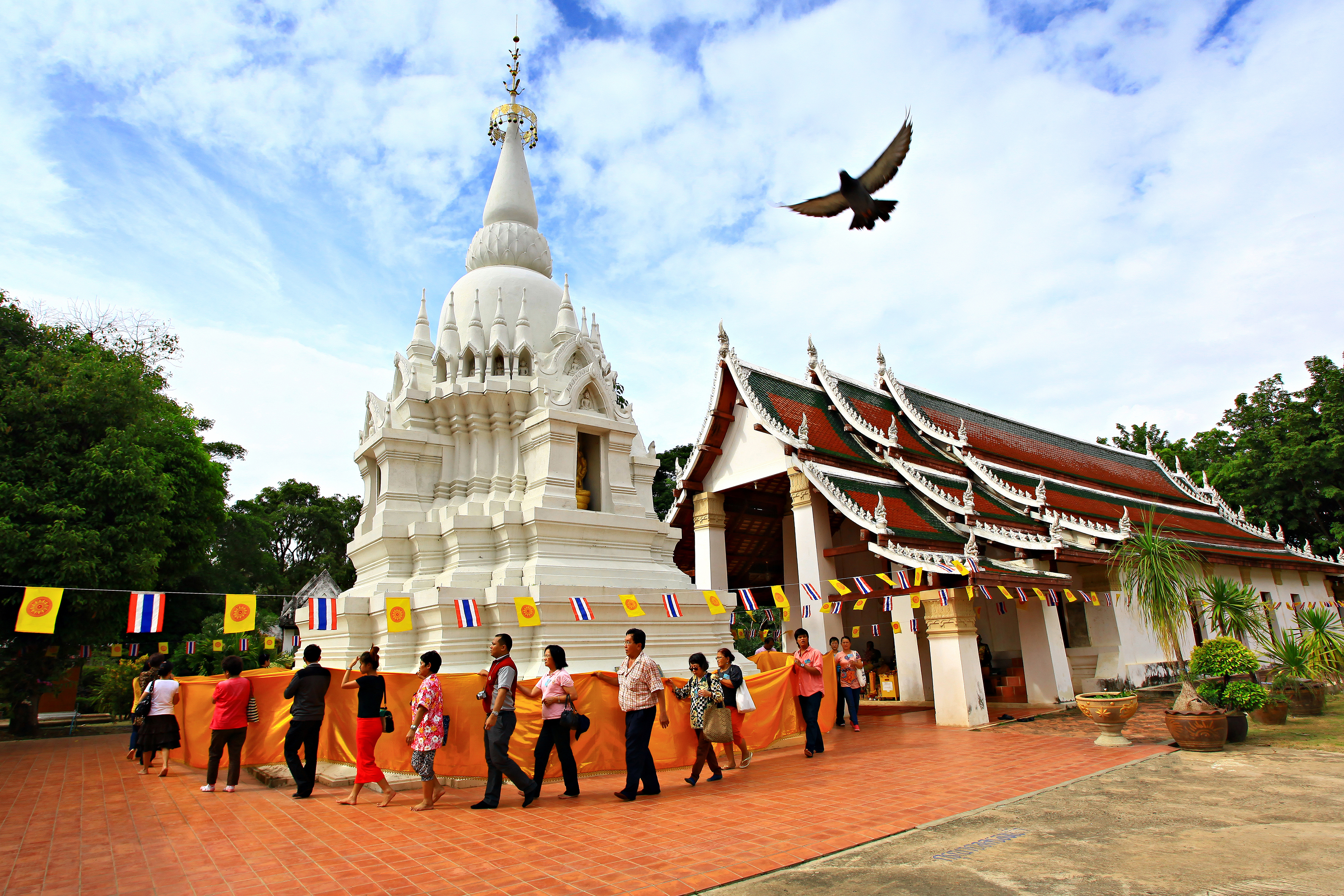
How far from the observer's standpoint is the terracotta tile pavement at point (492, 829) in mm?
4758

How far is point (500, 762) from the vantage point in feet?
21.4

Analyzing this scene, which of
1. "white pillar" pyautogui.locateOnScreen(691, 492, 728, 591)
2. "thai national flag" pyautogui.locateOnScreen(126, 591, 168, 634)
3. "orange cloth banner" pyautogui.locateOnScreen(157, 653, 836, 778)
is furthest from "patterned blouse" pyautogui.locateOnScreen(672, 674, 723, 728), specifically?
"white pillar" pyautogui.locateOnScreen(691, 492, 728, 591)

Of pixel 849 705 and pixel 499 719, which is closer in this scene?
pixel 499 719

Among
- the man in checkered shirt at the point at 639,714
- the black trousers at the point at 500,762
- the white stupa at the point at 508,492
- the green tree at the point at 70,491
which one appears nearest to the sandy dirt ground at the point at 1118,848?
the man in checkered shirt at the point at 639,714

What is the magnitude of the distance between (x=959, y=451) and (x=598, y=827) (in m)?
14.3

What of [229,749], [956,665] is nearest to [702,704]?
[229,749]

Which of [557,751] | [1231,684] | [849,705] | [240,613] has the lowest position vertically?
[849,705]

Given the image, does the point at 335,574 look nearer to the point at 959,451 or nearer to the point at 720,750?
the point at 959,451

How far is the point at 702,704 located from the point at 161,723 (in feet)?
21.1

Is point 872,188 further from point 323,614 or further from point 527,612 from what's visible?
point 323,614

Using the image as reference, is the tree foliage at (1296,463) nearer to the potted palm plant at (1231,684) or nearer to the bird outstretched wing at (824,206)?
the potted palm plant at (1231,684)

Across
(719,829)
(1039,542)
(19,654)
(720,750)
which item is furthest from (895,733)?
(19,654)

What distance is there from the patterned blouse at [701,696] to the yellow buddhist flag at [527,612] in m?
2.34

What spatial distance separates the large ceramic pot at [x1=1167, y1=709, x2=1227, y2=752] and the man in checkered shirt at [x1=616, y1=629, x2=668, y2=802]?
6015 mm
